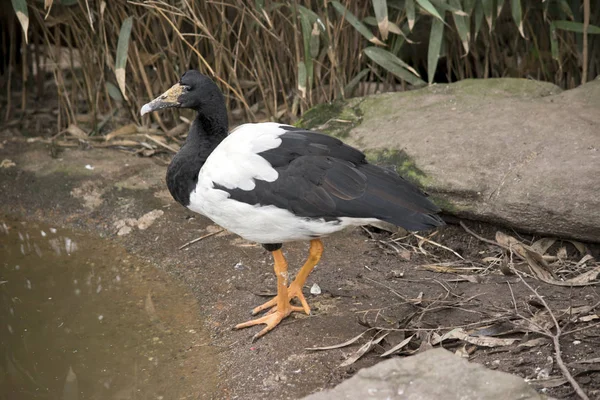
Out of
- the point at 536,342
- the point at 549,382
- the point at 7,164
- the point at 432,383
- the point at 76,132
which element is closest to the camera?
the point at 432,383

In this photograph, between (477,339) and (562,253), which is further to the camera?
(562,253)

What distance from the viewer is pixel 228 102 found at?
550 cm

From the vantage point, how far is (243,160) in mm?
3314

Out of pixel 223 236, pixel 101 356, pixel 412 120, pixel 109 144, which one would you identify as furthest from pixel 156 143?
pixel 101 356

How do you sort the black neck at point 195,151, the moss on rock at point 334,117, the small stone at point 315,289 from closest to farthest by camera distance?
the black neck at point 195,151
the small stone at point 315,289
the moss on rock at point 334,117

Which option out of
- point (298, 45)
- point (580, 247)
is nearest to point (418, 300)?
point (580, 247)

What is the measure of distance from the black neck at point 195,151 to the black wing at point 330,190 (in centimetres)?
22

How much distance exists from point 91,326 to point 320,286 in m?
1.07

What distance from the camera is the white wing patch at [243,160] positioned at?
3277 mm

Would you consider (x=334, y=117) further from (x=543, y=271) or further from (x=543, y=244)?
(x=543, y=271)

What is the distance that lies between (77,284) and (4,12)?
254cm

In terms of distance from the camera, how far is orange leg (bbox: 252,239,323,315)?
11.6ft

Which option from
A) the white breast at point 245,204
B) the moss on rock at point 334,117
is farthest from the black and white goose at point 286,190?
the moss on rock at point 334,117

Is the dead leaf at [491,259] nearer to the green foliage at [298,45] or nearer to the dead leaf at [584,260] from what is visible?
the dead leaf at [584,260]
